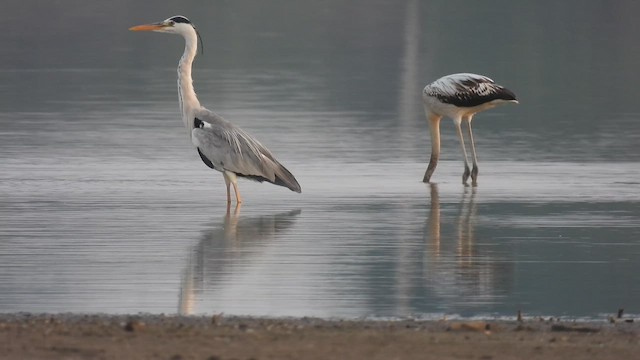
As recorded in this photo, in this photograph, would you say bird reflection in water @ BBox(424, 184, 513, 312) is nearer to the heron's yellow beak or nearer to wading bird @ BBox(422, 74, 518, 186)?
wading bird @ BBox(422, 74, 518, 186)

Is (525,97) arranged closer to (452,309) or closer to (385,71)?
(385,71)

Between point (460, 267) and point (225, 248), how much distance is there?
6.40ft

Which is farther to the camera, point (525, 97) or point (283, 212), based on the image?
point (525, 97)

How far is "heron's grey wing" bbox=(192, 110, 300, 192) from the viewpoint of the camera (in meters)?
16.2

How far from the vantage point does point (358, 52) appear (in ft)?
124

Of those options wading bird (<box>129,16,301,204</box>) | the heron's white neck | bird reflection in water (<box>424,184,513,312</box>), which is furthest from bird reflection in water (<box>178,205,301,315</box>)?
the heron's white neck

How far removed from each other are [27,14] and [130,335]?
4413cm

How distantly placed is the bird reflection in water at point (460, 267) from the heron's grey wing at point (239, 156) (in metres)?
1.82

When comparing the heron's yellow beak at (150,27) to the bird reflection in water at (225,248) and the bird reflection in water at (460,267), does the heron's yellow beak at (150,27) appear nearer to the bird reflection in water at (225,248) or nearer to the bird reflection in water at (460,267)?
the bird reflection in water at (225,248)

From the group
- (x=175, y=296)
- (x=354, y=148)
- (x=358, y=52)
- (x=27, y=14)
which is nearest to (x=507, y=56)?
(x=358, y=52)

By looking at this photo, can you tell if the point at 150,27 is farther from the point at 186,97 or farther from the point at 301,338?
the point at 301,338

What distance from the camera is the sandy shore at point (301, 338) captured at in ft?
28.2

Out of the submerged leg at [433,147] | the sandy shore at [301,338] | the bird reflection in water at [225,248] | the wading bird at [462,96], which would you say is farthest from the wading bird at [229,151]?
the sandy shore at [301,338]

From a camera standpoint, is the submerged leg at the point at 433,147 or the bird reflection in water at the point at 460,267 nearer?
the bird reflection in water at the point at 460,267
